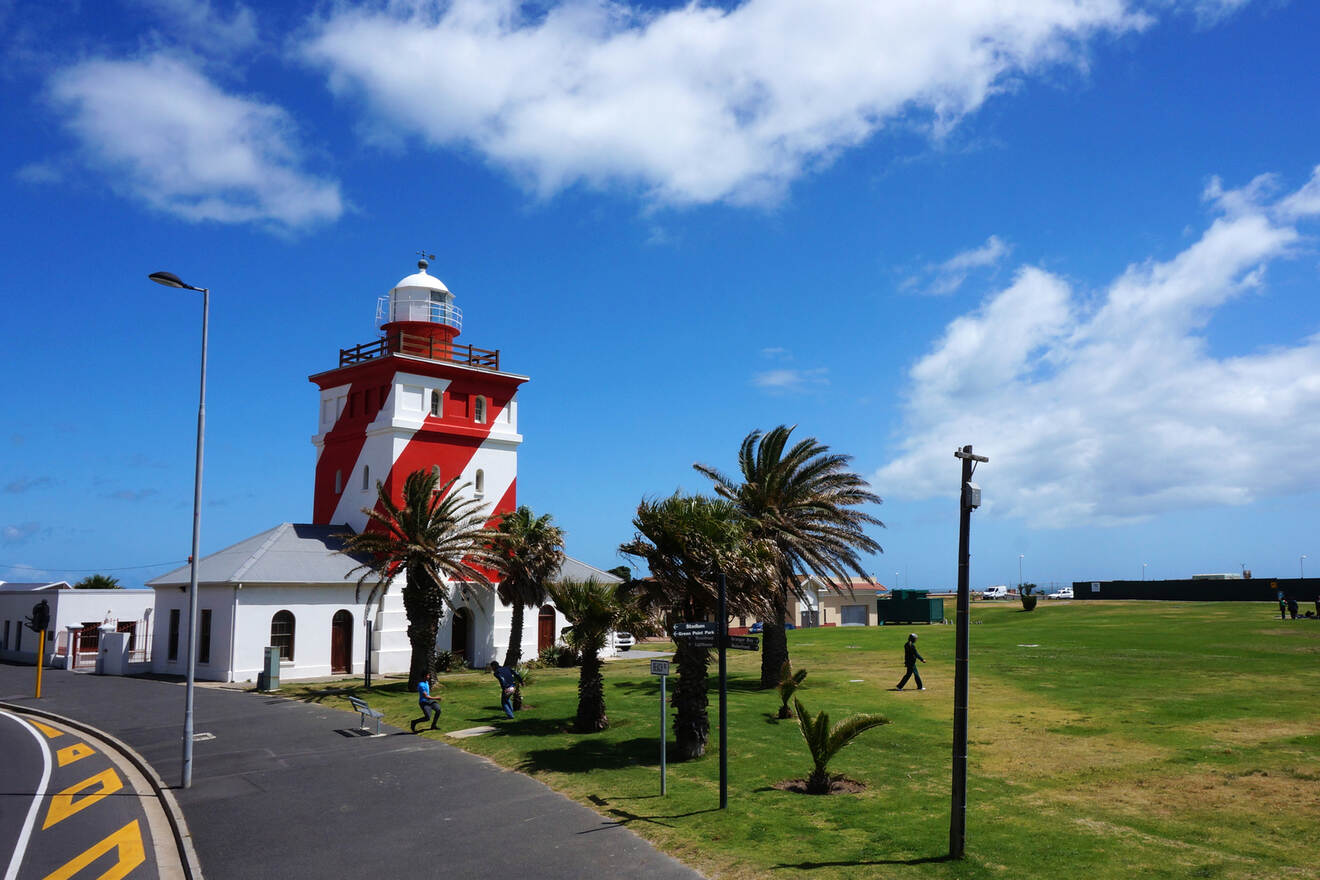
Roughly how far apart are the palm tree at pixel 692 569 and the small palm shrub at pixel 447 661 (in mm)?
21359

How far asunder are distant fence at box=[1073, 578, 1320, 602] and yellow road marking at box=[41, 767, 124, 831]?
229 feet

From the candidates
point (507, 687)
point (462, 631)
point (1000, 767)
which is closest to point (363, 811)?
point (507, 687)

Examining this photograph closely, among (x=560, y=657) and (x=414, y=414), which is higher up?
(x=414, y=414)

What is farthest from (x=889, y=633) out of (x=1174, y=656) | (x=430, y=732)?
(x=430, y=732)

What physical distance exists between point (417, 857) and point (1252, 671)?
2605 centimetres

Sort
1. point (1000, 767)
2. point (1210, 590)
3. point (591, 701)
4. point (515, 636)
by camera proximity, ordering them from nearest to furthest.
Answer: point (1000, 767), point (591, 701), point (515, 636), point (1210, 590)

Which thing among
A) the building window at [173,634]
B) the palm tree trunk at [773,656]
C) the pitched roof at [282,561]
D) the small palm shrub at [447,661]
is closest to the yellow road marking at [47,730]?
the pitched roof at [282,561]

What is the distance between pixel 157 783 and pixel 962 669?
50.8ft

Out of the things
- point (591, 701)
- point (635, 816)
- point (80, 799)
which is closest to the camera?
point (635, 816)

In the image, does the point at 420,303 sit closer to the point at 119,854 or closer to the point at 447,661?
the point at 447,661

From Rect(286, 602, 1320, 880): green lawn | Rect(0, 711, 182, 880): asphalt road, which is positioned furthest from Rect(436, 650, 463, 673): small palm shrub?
Rect(0, 711, 182, 880): asphalt road

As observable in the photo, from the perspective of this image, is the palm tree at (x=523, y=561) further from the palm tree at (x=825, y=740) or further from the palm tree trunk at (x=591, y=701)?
the palm tree at (x=825, y=740)

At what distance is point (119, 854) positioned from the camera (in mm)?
13484

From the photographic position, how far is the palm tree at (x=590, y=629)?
21344mm
